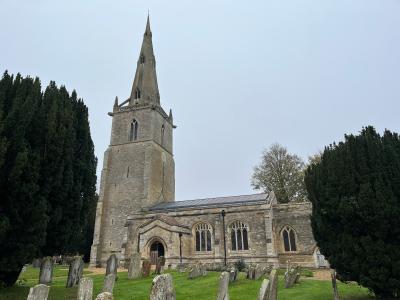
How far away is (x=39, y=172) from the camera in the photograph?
9.86 m

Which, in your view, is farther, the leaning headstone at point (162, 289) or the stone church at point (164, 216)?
the stone church at point (164, 216)

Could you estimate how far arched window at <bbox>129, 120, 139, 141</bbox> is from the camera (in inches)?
1389

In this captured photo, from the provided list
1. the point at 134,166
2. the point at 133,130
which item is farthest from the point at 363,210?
the point at 133,130

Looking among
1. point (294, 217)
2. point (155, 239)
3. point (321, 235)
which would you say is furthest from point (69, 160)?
point (294, 217)

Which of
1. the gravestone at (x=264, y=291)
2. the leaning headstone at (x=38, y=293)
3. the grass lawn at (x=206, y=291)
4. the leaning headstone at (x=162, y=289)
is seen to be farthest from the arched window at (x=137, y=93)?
the leaning headstone at (x=162, y=289)

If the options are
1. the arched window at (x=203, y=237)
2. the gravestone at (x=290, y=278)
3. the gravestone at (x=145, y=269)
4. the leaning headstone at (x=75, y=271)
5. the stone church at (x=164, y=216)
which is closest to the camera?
the leaning headstone at (x=75, y=271)

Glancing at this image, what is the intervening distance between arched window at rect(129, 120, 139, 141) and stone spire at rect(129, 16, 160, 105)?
2.77 metres

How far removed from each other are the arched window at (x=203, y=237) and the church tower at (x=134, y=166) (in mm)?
6793

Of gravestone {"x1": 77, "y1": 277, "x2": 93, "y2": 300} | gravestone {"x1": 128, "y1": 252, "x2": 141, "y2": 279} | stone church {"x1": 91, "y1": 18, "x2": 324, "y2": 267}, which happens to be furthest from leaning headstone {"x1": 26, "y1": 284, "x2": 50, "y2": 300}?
stone church {"x1": 91, "y1": 18, "x2": 324, "y2": 267}

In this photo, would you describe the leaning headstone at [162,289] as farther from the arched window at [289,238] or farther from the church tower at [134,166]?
the church tower at [134,166]

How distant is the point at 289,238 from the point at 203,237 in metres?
6.64

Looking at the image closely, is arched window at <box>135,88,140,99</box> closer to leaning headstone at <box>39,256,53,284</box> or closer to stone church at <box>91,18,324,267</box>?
stone church at <box>91,18,324,267</box>

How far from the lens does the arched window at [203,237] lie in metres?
25.5

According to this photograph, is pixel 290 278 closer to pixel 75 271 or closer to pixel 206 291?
pixel 206 291
